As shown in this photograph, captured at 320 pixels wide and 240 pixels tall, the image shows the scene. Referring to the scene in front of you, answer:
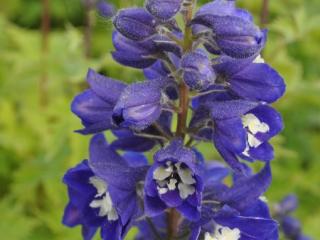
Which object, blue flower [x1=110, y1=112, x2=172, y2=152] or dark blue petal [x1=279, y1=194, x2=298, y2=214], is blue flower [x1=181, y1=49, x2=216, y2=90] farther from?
dark blue petal [x1=279, y1=194, x2=298, y2=214]

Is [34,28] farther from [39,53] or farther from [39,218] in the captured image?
[39,218]

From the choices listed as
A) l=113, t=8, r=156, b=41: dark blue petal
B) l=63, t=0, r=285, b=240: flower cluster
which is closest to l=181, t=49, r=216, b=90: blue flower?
l=63, t=0, r=285, b=240: flower cluster

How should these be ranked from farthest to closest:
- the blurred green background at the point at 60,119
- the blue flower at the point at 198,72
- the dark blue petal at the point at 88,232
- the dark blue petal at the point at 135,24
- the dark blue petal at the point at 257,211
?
the blurred green background at the point at 60,119 → the dark blue petal at the point at 88,232 → the dark blue petal at the point at 257,211 → the dark blue petal at the point at 135,24 → the blue flower at the point at 198,72

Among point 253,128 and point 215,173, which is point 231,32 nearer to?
point 253,128

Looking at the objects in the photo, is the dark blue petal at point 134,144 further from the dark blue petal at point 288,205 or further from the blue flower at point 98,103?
the dark blue petal at point 288,205

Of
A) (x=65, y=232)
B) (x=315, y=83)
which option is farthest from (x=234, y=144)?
(x=315, y=83)

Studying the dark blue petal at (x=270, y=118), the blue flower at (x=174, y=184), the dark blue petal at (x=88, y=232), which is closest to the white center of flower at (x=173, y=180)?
the blue flower at (x=174, y=184)
